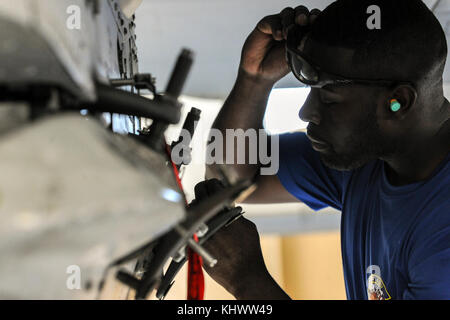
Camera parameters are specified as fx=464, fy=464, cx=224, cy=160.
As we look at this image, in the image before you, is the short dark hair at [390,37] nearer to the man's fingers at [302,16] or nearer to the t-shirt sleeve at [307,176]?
the man's fingers at [302,16]

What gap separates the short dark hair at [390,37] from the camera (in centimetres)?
103

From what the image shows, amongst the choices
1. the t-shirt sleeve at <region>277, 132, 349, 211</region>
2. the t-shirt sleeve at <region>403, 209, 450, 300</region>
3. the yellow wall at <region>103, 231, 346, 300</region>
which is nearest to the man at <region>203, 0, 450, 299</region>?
the t-shirt sleeve at <region>403, 209, 450, 300</region>

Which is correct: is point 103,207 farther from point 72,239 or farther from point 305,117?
point 305,117

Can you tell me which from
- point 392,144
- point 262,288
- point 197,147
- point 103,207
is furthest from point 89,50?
point 197,147

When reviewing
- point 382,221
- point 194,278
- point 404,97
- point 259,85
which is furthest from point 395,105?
point 194,278

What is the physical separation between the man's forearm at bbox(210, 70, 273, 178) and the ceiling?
0.11 m

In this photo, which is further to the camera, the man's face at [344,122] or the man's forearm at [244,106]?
the man's forearm at [244,106]

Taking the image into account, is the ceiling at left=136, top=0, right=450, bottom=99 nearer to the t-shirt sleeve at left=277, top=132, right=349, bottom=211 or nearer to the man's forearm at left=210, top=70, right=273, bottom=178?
the man's forearm at left=210, top=70, right=273, bottom=178

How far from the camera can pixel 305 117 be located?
1.16 metres

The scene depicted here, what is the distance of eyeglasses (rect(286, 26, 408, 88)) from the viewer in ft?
3.45

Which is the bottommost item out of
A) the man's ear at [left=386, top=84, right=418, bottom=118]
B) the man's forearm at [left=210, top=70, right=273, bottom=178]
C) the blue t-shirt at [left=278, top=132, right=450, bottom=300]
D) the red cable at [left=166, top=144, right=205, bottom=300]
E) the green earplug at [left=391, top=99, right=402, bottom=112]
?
the red cable at [left=166, top=144, right=205, bottom=300]

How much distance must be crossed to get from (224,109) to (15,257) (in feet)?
3.69

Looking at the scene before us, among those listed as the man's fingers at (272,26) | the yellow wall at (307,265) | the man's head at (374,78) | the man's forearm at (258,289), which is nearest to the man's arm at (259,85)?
the man's fingers at (272,26)

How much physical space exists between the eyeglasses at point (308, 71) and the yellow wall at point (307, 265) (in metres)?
2.73
